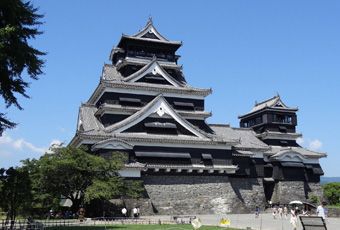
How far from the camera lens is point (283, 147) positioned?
5572cm

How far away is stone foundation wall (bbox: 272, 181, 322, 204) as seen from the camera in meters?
50.3

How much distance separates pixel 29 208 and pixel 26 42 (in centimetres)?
1375

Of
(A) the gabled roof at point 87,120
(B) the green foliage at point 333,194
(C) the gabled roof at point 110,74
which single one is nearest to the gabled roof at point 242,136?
(C) the gabled roof at point 110,74

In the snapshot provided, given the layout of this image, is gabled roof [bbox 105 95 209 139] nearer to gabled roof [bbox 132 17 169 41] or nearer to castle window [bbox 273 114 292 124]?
gabled roof [bbox 132 17 169 41]

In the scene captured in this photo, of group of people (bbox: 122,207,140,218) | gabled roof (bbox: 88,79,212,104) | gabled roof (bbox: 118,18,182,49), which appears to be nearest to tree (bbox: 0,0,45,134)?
group of people (bbox: 122,207,140,218)

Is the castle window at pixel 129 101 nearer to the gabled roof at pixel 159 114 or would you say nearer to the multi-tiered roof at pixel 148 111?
the multi-tiered roof at pixel 148 111

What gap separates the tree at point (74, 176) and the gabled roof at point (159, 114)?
6521mm

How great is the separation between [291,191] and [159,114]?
757 inches

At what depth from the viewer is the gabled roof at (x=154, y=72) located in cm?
4547

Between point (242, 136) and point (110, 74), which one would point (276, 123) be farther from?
point (110, 74)

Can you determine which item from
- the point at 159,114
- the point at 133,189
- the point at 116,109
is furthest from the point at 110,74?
the point at 133,189

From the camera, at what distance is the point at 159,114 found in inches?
1693

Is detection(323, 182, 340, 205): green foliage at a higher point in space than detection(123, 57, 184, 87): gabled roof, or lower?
lower

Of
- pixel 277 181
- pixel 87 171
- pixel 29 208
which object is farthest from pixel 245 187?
pixel 29 208
